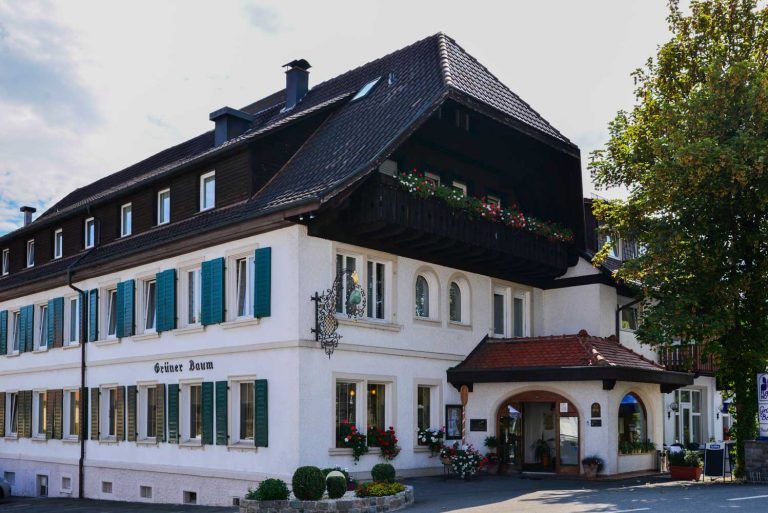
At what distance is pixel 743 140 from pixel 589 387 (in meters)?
6.77

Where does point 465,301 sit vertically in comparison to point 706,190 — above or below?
below

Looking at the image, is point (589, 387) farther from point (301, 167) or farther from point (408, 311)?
point (301, 167)

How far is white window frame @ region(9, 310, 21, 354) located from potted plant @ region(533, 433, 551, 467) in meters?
17.7

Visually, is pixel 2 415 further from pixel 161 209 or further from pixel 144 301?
pixel 161 209

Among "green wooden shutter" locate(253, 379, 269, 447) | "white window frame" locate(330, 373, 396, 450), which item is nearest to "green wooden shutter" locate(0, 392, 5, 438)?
"green wooden shutter" locate(253, 379, 269, 447)

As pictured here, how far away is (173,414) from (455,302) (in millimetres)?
7803

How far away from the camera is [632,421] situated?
981 inches

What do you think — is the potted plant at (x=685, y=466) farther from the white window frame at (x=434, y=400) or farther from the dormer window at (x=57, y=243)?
the dormer window at (x=57, y=243)

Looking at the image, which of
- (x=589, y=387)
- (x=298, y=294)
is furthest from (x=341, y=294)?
(x=589, y=387)

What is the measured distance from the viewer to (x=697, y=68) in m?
24.6

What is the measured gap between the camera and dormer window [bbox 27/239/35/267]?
3369cm

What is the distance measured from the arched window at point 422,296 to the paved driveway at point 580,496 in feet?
13.7

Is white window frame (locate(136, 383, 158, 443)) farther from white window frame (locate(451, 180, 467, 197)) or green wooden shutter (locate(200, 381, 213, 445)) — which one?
white window frame (locate(451, 180, 467, 197))

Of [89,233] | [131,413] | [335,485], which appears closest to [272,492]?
[335,485]
